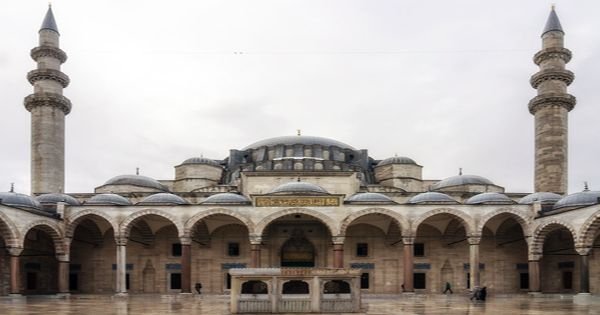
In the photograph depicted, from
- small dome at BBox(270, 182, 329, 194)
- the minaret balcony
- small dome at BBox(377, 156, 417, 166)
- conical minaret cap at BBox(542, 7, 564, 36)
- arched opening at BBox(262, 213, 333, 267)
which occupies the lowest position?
arched opening at BBox(262, 213, 333, 267)

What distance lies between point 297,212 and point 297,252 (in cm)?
463

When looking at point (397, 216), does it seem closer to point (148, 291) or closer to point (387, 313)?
point (387, 313)

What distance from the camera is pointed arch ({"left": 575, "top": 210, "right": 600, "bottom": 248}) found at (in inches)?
839

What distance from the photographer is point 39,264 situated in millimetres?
26750

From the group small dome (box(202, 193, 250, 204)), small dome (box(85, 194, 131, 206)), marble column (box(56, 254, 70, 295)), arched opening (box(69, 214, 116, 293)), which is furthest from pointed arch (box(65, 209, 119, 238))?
small dome (box(202, 193, 250, 204))

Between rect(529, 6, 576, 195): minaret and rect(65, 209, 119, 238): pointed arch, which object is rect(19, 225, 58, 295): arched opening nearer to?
rect(65, 209, 119, 238): pointed arch

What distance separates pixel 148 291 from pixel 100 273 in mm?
2903

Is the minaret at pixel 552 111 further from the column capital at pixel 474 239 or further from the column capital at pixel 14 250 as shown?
the column capital at pixel 14 250

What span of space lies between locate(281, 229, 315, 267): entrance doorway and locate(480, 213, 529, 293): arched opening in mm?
9994

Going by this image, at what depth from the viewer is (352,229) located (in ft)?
95.6

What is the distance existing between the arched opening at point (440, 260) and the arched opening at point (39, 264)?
19.9 metres

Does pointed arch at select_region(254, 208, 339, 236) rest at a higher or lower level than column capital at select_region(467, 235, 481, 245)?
higher

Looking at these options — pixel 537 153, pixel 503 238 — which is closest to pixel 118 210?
pixel 503 238

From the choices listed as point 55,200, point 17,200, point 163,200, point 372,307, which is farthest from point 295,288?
point 55,200
